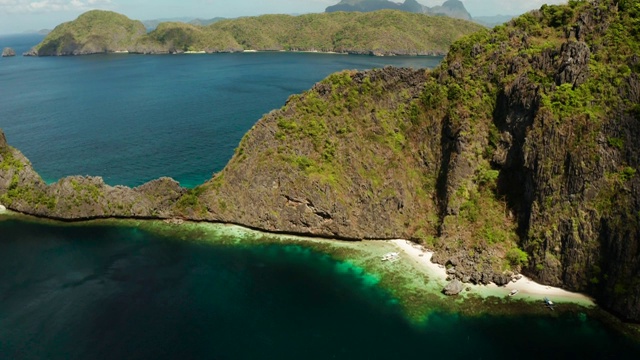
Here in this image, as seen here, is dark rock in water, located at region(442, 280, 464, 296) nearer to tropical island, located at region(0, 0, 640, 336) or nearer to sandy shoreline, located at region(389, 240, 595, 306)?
sandy shoreline, located at region(389, 240, 595, 306)

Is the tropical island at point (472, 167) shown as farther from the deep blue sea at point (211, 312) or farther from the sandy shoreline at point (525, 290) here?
the deep blue sea at point (211, 312)

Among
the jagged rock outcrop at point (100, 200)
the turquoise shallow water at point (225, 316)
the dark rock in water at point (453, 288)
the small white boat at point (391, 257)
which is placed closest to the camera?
the turquoise shallow water at point (225, 316)

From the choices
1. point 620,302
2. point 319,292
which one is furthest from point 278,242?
point 620,302

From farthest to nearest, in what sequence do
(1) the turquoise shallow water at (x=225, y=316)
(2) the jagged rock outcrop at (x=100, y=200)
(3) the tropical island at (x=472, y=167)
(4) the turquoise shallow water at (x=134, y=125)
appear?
(4) the turquoise shallow water at (x=134, y=125) → (2) the jagged rock outcrop at (x=100, y=200) → (3) the tropical island at (x=472, y=167) → (1) the turquoise shallow water at (x=225, y=316)

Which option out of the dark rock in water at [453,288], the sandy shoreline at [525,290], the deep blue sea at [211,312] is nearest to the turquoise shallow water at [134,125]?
the deep blue sea at [211,312]

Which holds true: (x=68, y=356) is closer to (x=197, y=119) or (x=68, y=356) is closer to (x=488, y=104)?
(x=488, y=104)

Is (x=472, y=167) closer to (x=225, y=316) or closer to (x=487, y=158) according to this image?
(x=487, y=158)

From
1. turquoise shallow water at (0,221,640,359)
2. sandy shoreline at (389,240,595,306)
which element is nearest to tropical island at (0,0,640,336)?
sandy shoreline at (389,240,595,306)

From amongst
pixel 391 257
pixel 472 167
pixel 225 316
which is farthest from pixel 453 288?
pixel 225 316
